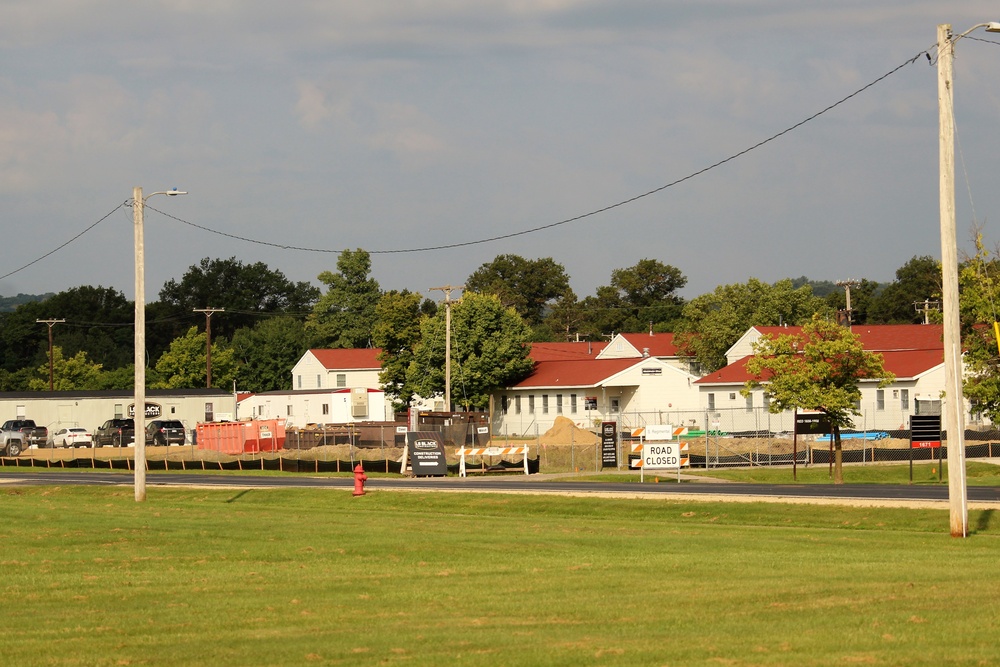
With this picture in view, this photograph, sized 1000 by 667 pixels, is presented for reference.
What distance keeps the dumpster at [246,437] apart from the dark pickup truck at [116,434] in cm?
897

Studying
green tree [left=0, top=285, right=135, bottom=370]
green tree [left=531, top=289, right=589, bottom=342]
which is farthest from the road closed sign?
green tree [left=0, top=285, right=135, bottom=370]

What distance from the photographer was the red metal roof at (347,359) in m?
105

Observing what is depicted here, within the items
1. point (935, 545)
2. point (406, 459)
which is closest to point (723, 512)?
point (935, 545)

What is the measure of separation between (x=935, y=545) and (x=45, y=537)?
1669 centimetres

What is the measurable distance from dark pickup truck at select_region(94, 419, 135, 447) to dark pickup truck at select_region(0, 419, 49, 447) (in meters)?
3.81

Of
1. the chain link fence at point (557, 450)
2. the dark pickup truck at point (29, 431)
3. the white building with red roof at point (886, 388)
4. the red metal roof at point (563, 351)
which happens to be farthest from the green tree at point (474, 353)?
the dark pickup truck at point (29, 431)

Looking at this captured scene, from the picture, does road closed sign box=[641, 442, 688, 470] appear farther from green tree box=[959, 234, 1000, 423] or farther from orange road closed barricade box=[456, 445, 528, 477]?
green tree box=[959, 234, 1000, 423]

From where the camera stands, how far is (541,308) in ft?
560

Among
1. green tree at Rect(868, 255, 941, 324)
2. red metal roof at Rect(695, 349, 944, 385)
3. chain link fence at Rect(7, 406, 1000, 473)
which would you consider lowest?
chain link fence at Rect(7, 406, 1000, 473)

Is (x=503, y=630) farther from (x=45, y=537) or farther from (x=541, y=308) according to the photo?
(x=541, y=308)

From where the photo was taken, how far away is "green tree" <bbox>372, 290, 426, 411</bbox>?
9269 centimetres

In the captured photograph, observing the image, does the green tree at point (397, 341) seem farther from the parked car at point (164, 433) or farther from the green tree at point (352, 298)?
the green tree at point (352, 298)

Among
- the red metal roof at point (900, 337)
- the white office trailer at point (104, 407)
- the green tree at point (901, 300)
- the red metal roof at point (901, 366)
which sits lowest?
the white office trailer at point (104, 407)

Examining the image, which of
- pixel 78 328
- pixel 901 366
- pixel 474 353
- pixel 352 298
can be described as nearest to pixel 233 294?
pixel 78 328
